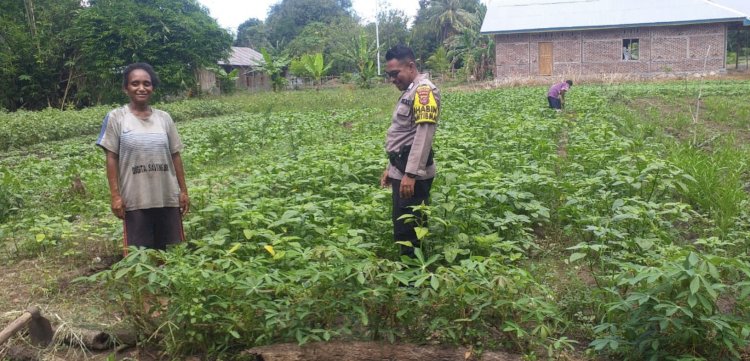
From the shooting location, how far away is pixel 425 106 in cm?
397

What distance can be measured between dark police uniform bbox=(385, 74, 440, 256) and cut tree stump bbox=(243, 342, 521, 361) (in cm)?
109

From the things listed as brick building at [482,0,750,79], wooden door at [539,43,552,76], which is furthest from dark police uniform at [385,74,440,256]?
wooden door at [539,43,552,76]

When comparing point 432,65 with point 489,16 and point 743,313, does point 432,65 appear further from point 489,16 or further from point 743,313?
point 743,313

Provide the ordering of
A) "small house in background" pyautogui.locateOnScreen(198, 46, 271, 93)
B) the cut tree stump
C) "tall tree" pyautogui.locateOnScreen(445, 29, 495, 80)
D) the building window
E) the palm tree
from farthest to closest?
the palm tree → "small house in background" pyautogui.locateOnScreen(198, 46, 271, 93) → "tall tree" pyautogui.locateOnScreen(445, 29, 495, 80) → the building window → the cut tree stump

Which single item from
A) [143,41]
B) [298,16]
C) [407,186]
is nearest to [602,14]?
[143,41]

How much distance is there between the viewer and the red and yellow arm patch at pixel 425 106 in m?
3.97

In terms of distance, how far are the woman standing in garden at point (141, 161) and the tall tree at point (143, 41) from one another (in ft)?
80.0

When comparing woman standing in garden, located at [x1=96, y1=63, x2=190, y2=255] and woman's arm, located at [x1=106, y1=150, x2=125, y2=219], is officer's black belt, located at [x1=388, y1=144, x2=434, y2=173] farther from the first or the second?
woman's arm, located at [x1=106, y1=150, x2=125, y2=219]

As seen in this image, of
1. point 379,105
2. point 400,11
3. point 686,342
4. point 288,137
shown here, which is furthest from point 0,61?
point 400,11

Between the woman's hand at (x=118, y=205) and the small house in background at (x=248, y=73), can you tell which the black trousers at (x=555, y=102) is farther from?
the small house in background at (x=248, y=73)

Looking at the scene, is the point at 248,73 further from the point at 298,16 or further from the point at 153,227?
the point at 153,227

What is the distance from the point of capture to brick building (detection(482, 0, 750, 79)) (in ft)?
100

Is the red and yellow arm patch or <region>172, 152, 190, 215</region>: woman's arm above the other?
the red and yellow arm patch

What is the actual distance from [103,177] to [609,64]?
2906 centimetres
